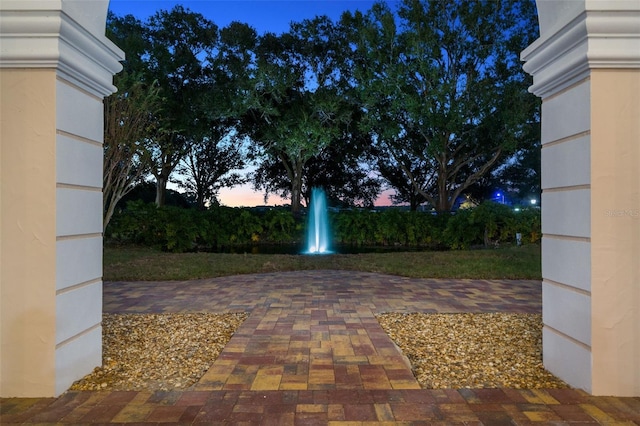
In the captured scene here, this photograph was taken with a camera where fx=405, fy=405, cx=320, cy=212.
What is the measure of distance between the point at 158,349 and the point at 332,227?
1076cm

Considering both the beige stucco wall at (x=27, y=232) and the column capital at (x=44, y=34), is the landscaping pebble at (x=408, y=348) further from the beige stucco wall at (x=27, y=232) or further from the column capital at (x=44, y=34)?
the column capital at (x=44, y=34)

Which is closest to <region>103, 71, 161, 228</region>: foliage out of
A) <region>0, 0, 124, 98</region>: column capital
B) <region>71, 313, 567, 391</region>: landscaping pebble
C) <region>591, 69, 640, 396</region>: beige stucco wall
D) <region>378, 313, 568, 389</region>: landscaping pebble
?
<region>71, 313, 567, 391</region>: landscaping pebble

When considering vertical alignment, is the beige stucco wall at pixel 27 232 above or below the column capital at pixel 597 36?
below

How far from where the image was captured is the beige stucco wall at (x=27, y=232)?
2.56 metres

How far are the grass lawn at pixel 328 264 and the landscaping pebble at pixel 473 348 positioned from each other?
9.76 feet

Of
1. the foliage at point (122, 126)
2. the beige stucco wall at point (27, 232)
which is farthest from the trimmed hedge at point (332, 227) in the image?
the beige stucco wall at point (27, 232)

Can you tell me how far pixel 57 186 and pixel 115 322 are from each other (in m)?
2.22

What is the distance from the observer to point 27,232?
256 centimetres

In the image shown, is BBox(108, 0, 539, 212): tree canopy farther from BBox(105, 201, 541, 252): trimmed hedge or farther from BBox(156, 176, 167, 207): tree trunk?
BBox(105, 201, 541, 252): trimmed hedge

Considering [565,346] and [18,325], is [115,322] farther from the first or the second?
[565,346]

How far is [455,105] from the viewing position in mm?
15992

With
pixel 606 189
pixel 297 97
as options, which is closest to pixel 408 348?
pixel 606 189

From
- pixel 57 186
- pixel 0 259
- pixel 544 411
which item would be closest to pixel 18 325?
pixel 0 259

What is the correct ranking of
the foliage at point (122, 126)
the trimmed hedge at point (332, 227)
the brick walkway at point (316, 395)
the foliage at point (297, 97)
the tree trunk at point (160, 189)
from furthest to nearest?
the tree trunk at point (160, 189), the foliage at point (297, 97), the trimmed hedge at point (332, 227), the foliage at point (122, 126), the brick walkway at point (316, 395)
